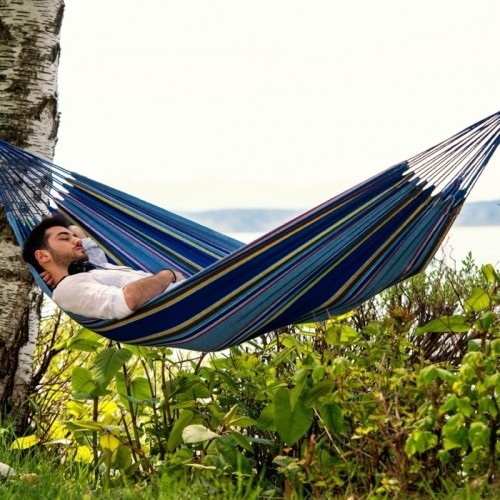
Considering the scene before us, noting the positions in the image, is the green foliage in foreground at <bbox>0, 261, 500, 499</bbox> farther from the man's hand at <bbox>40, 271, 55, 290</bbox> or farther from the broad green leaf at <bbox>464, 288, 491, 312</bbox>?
the man's hand at <bbox>40, 271, 55, 290</bbox>

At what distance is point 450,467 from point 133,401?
96 cm

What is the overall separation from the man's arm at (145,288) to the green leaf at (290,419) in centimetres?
47

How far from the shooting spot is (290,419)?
9.19 ft

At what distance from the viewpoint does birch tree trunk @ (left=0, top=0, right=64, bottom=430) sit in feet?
11.7

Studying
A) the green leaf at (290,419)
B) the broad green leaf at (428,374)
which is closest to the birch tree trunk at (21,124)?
the green leaf at (290,419)

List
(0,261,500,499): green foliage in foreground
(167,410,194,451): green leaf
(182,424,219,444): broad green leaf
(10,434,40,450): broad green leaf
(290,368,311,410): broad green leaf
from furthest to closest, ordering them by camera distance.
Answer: (10,434,40,450): broad green leaf → (167,410,194,451): green leaf → (182,424,219,444): broad green leaf → (290,368,311,410): broad green leaf → (0,261,500,499): green foliage in foreground

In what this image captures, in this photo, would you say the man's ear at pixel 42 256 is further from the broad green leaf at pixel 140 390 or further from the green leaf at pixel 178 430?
the green leaf at pixel 178 430

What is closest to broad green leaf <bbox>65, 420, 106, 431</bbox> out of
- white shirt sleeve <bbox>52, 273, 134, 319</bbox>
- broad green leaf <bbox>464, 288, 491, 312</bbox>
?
white shirt sleeve <bbox>52, 273, 134, 319</bbox>

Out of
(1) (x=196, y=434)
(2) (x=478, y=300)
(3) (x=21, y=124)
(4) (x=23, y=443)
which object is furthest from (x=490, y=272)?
(3) (x=21, y=124)

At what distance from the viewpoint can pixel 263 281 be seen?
9.00ft

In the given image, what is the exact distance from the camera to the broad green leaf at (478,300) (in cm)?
271

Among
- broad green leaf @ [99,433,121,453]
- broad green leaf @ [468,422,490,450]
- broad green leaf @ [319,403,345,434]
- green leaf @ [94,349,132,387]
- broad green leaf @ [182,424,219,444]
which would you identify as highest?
broad green leaf @ [468,422,490,450]

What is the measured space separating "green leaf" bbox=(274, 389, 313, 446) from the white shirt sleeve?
1.63 ft

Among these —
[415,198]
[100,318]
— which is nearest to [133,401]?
[100,318]
